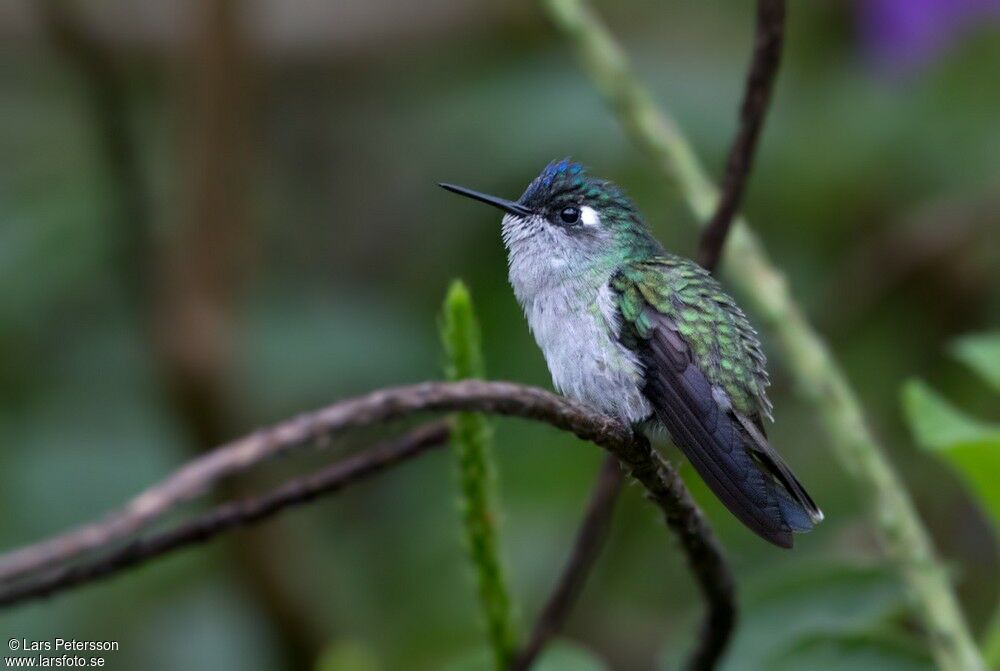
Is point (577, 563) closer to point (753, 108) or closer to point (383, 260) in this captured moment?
point (753, 108)

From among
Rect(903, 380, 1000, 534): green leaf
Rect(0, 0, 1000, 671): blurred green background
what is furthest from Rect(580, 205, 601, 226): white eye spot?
Rect(0, 0, 1000, 671): blurred green background

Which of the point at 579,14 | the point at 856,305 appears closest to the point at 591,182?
the point at 579,14

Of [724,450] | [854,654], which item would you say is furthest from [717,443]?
[854,654]

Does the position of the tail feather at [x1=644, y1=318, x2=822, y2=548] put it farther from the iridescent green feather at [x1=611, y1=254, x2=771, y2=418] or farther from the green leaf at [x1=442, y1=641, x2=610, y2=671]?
the green leaf at [x1=442, y1=641, x2=610, y2=671]

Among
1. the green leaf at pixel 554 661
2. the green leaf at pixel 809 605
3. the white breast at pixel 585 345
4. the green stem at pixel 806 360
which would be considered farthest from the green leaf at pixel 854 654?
the white breast at pixel 585 345

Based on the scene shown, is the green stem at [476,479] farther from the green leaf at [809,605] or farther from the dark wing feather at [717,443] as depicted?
the green leaf at [809,605]

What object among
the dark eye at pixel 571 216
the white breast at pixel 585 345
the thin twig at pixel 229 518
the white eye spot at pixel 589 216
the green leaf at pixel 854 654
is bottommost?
the green leaf at pixel 854 654

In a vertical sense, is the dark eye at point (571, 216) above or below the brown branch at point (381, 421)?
above
